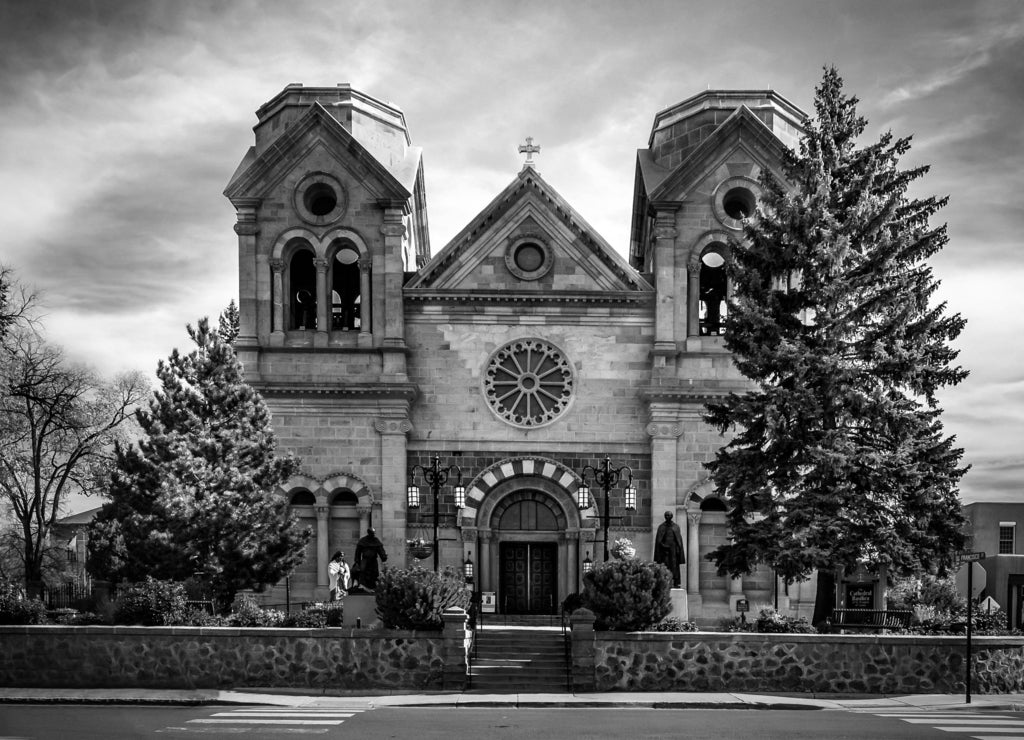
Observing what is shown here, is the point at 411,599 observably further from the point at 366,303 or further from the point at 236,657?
the point at 366,303

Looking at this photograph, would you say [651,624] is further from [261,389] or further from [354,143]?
[354,143]

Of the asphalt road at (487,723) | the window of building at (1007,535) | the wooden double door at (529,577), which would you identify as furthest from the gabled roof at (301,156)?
the window of building at (1007,535)

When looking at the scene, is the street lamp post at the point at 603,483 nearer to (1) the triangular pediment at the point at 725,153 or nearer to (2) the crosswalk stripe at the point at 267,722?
(1) the triangular pediment at the point at 725,153

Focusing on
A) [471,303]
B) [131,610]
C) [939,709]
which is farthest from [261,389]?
[939,709]

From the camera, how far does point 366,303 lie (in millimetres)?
38219

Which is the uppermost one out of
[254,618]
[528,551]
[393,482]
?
[393,482]

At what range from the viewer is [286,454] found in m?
36.7

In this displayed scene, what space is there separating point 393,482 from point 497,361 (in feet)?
16.9

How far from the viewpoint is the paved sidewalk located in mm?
23547

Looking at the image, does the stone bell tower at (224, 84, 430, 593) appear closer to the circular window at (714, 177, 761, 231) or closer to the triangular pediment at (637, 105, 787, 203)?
the triangular pediment at (637, 105, 787, 203)

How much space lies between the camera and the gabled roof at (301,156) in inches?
1502

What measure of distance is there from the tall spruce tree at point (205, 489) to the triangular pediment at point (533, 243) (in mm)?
7216

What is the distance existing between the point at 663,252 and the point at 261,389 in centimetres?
1355

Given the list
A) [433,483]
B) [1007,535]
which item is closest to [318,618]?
[433,483]
